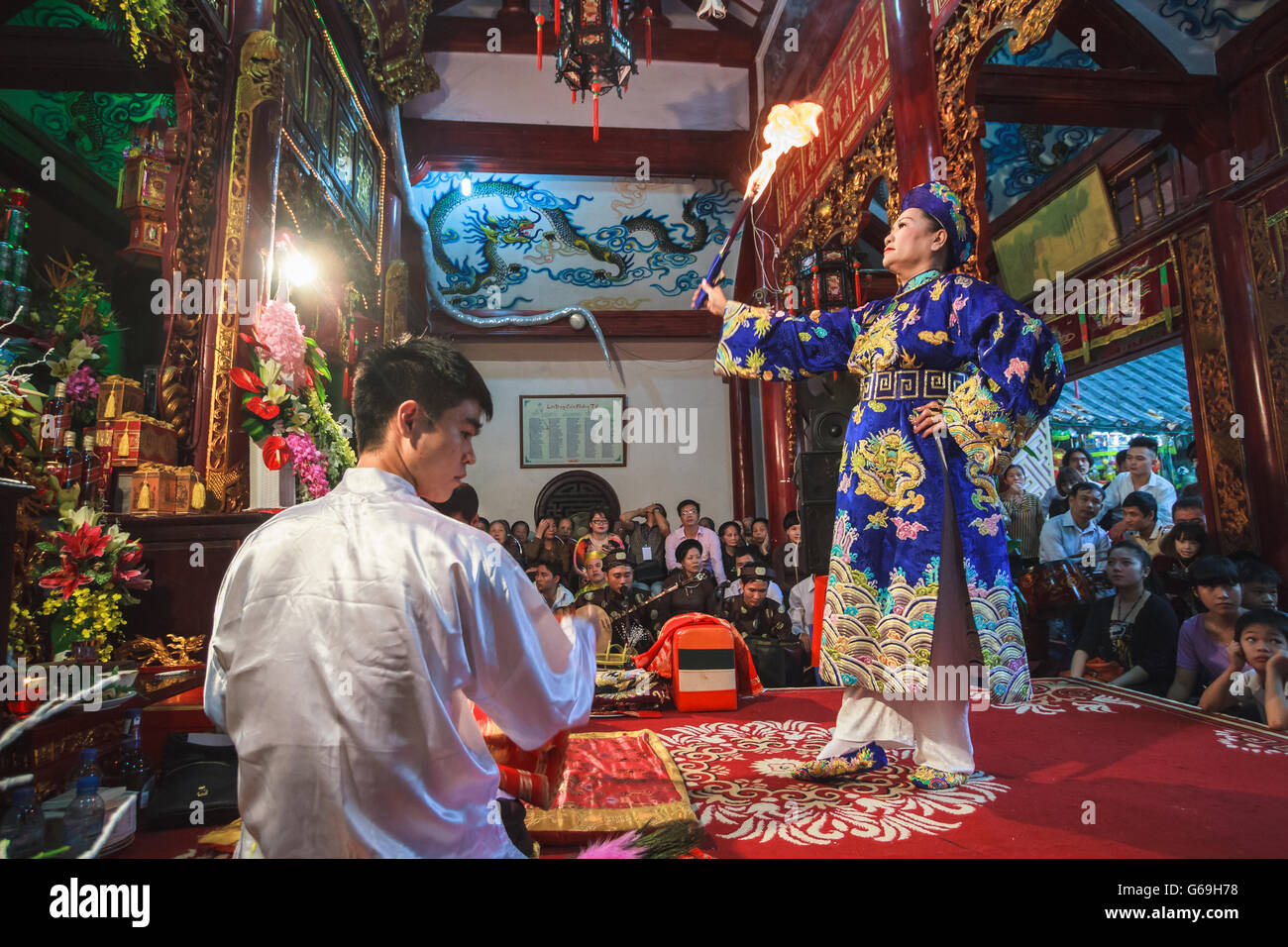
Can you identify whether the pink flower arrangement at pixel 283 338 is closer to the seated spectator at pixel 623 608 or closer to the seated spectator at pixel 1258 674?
the seated spectator at pixel 623 608

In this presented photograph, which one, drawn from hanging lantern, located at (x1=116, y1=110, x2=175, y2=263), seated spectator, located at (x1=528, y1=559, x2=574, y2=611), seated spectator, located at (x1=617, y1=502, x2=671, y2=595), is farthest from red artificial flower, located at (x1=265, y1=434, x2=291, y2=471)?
seated spectator, located at (x1=617, y1=502, x2=671, y2=595)

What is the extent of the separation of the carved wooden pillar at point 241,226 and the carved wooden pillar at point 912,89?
3.16 meters

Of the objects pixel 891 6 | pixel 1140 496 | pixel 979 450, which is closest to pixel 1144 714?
pixel 979 450

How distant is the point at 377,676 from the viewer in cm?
90

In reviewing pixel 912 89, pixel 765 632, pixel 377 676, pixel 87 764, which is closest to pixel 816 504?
pixel 765 632

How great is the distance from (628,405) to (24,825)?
7908 mm

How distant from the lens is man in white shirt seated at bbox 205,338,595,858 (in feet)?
2.94

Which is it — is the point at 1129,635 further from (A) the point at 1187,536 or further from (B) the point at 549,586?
(B) the point at 549,586

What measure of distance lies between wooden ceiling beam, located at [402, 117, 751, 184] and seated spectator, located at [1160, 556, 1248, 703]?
633 centimetres

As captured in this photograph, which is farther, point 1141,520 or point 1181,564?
point 1141,520

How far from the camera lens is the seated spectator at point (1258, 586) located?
3.41 metres

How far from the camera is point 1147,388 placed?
8250mm

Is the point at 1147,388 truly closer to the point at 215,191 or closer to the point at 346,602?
the point at 215,191
